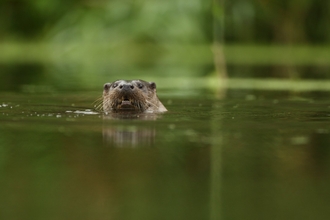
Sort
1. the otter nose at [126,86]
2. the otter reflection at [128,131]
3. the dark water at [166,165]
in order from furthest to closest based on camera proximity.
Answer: the otter nose at [126,86] < the otter reflection at [128,131] < the dark water at [166,165]

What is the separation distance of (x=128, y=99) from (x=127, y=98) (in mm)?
26

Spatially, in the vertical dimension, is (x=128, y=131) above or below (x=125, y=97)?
below

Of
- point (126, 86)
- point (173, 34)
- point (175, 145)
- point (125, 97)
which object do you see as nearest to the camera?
point (175, 145)

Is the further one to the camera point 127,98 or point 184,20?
point 184,20

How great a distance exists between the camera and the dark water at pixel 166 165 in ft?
11.3

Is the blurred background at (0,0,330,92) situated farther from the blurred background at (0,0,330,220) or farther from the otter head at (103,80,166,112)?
the otter head at (103,80,166,112)

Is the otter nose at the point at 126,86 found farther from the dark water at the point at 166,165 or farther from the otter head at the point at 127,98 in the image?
Result: the dark water at the point at 166,165

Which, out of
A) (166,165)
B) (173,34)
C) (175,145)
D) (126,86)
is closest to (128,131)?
(175,145)

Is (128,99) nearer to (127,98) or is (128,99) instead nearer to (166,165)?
(127,98)

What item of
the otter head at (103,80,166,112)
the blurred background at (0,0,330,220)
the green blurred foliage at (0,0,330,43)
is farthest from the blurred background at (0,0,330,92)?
the otter head at (103,80,166,112)

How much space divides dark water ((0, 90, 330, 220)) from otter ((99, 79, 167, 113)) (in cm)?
28

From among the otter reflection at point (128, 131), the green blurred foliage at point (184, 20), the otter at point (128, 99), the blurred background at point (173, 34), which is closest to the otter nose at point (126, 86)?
the otter at point (128, 99)

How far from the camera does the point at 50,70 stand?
49.6 ft

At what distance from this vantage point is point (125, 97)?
25.2 ft
